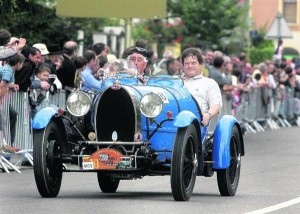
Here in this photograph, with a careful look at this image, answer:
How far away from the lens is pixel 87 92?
14.8 m

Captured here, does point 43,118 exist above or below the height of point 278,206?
above

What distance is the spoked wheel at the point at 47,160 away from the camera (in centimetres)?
1409

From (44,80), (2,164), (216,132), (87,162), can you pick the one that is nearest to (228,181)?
(216,132)

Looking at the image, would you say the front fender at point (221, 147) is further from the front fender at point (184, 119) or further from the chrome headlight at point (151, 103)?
the chrome headlight at point (151, 103)

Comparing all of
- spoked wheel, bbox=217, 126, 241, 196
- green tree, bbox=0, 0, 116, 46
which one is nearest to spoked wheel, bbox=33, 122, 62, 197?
spoked wheel, bbox=217, 126, 241, 196

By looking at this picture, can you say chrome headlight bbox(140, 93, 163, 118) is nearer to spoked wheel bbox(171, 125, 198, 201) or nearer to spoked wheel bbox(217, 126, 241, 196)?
spoked wheel bbox(171, 125, 198, 201)

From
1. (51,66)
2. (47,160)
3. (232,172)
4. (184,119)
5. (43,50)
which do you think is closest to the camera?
(184,119)

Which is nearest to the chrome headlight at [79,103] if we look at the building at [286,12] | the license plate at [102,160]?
the license plate at [102,160]

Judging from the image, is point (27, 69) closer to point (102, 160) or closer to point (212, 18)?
point (102, 160)

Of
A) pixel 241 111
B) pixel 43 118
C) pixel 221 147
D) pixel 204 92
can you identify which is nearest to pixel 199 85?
pixel 204 92

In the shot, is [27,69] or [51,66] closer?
[27,69]

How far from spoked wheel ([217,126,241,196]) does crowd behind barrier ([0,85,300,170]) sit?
3.76 meters

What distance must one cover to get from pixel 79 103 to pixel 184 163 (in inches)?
52.2

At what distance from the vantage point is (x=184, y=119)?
1407cm
